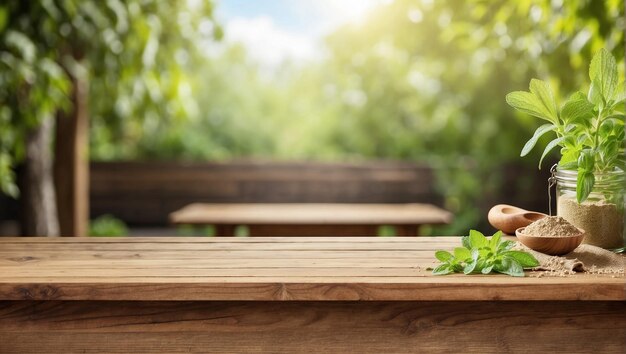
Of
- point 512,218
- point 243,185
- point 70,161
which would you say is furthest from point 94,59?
point 512,218

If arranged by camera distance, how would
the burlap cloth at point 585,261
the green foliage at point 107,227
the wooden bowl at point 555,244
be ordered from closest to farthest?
the burlap cloth at point 585,261 → the wooden bowl at point 555,244 → the green foliage at point 107,227

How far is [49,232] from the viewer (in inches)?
213

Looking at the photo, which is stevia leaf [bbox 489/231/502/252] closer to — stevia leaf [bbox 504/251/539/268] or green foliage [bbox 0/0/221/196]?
stevia leaf [bbox 504/251/539/268]

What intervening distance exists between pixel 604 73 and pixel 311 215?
2339 millimetres

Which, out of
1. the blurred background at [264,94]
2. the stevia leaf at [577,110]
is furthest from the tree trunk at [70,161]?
the stevia leaf at [577,110]

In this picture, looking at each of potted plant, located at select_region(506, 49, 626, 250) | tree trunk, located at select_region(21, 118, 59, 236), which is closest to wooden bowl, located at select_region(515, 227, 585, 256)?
potted plant, located at select_region(506, 49, 626, 250)

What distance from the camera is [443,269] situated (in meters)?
1.26

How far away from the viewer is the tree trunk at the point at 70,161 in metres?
5.51

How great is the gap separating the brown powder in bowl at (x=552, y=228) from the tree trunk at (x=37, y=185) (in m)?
4.54

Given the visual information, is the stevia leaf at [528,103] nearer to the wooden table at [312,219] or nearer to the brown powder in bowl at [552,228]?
the brown powder in bowl at [552,228]

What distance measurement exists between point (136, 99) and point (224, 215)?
2.11 m

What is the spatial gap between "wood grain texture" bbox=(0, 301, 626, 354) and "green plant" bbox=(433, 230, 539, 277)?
6 cm

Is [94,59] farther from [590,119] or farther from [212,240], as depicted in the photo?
[590,119]

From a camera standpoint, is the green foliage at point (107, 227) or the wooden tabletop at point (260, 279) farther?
the green foliage at point (107, 227)
